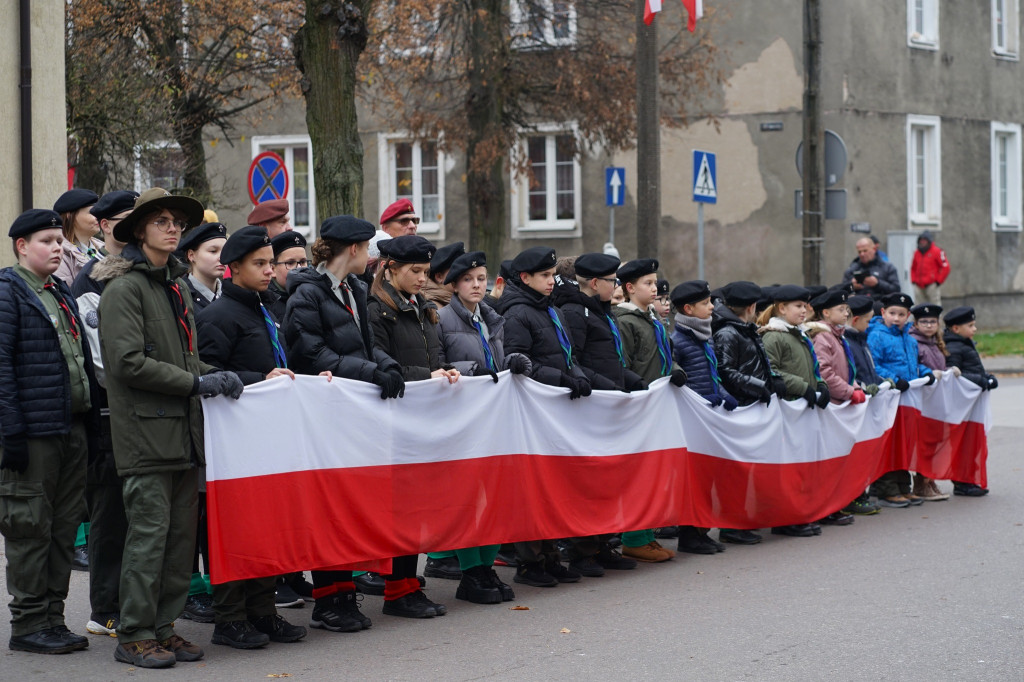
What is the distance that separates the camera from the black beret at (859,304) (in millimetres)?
12227

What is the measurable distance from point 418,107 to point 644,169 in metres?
11.0

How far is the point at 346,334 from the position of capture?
25.5 feet

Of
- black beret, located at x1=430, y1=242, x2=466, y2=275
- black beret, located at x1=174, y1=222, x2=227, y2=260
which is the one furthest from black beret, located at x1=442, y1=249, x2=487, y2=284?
black beret, located at x1=174, y1=222, x2=227, y2=260

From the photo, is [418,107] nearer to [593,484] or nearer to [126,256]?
[593,484]

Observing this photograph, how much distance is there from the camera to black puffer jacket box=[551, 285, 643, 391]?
9.52 meters

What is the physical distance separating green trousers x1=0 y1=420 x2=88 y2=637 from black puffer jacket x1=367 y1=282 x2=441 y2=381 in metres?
1.74

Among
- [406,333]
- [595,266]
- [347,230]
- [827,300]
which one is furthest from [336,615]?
[827,300]

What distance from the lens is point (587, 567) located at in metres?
9.27

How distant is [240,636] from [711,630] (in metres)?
2.42

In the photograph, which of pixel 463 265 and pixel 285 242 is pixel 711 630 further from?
pixel 285 242

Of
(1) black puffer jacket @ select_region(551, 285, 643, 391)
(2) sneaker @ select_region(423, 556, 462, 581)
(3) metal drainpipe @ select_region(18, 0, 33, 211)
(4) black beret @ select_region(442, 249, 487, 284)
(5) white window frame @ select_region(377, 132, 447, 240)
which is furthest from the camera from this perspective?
(5) white window frame @ select_region(377, 132, 447, 240)

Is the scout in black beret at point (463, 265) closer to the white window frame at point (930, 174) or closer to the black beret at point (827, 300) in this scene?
the black beret at point (827, 300)

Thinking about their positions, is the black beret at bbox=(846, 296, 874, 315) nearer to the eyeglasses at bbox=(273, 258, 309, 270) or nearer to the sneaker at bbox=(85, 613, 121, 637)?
the eyeglasses at bbox=(273, 258, 309, 270)

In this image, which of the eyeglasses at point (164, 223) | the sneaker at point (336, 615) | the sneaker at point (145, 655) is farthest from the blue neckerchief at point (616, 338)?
the sneaker at point (145, 655)
